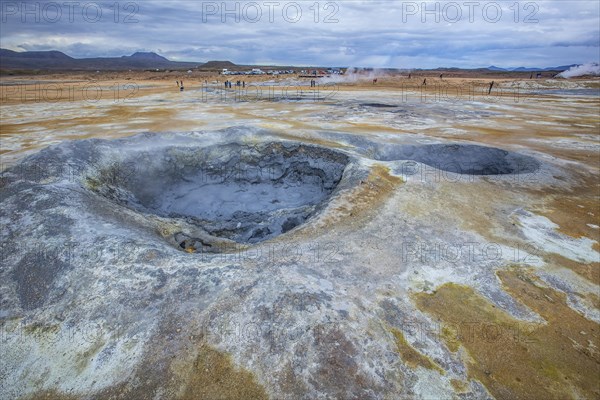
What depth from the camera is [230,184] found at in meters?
11.4

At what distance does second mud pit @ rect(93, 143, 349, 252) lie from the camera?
8.80m

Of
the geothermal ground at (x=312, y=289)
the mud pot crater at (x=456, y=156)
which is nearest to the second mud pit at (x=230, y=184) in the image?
the geothermal ground at (x=312, y=289)

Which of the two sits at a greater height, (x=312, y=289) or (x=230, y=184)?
(x=230, y=184)

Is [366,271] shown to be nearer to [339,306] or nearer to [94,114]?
[339,306]

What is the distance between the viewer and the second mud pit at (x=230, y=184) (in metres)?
8.80

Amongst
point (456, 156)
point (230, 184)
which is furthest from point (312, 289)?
point (456, 156)

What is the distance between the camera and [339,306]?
411 centimetres

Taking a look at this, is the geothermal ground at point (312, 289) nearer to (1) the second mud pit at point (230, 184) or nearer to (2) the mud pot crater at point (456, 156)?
(1) the second mud pit at point (230, 184)

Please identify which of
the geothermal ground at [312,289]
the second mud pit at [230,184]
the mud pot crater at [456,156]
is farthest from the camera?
the mud pot crater at [456,156]

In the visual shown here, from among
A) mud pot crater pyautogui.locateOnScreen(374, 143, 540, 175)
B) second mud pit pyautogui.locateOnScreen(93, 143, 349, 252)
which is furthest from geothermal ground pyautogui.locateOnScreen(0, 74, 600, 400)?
mud pot crater pyautogui.locateOnScreen(374, 143, 540, 175)

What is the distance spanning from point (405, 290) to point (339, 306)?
1063 mm

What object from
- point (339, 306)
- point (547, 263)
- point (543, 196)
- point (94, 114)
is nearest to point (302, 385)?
point (339, 306)

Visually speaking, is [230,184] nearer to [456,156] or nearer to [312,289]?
[312,289]

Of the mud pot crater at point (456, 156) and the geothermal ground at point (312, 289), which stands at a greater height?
the mud pot crater at point (456, 156)
